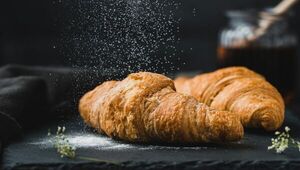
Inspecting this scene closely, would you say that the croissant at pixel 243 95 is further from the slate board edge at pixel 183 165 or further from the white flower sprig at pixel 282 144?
the slate board edge at pixel 183 165

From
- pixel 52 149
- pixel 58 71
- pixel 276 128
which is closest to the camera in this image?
pixel 52 149

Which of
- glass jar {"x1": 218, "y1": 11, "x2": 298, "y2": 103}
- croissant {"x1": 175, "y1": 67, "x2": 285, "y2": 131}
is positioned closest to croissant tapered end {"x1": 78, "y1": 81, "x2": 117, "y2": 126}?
croissant {"x1": 175, "y1": 67, "x2": 285, "y2": 131}

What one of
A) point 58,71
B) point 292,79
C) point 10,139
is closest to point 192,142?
point 10,139

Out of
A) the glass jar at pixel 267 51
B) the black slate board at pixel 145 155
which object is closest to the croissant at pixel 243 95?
the black slate board at pixel 145 155

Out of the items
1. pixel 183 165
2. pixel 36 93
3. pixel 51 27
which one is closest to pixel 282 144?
pixel 183 165

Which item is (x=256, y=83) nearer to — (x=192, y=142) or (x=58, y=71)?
(x=192, y=142)

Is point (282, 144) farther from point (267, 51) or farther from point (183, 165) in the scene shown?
point (267, 51)
